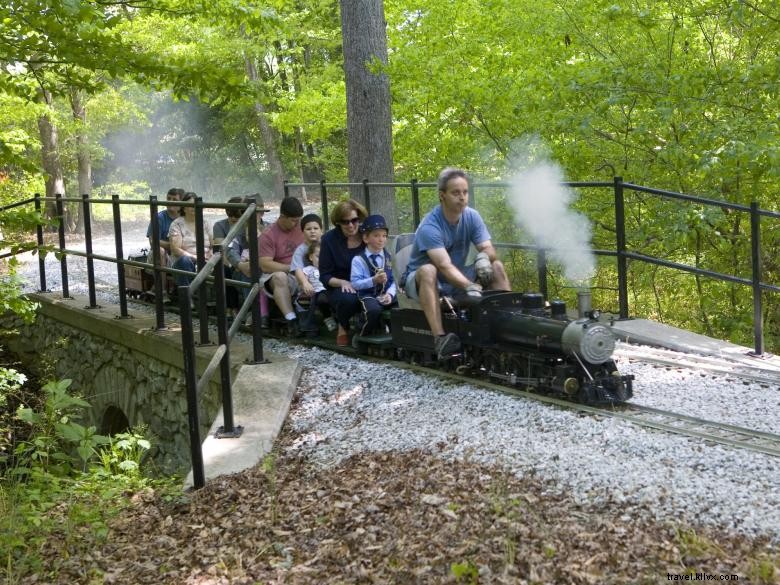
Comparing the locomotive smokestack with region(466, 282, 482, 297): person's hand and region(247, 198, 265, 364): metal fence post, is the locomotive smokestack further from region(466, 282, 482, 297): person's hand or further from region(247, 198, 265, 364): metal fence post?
region(247, 198, 265, 364): metal fence post

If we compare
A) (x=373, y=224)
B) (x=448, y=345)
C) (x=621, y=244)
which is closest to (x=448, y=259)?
(x=448, y=345)

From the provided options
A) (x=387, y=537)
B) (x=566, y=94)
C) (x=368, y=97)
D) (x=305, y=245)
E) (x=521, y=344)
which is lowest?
(x=387, y=537)

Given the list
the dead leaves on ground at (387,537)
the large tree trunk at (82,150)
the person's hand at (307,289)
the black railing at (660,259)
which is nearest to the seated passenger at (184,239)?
the person's hand at (307,289)

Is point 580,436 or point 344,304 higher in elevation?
point 344,304

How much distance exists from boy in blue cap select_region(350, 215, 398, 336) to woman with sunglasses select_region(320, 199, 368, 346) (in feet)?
0.37

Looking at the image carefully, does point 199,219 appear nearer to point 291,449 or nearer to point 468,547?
point 291,449

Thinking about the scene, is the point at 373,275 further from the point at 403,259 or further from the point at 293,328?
the point at 293,328

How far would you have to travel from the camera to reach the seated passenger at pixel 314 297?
29.0ft

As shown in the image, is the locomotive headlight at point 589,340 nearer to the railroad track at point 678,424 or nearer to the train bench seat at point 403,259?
the railroad track at point 678,424

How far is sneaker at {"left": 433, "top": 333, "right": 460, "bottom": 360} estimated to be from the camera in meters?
7.00

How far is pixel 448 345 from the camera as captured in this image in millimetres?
7000

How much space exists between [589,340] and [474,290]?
1.22 m

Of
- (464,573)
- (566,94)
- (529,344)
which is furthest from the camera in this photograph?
(566,94)

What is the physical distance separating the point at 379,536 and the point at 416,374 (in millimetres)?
2974
